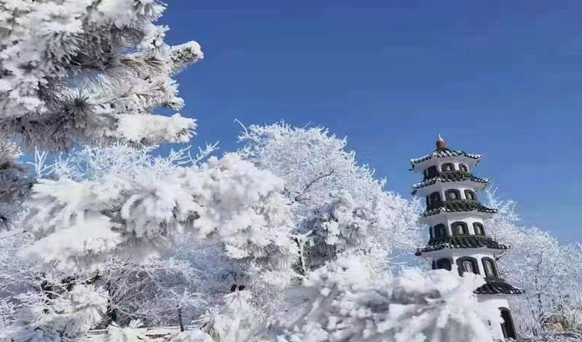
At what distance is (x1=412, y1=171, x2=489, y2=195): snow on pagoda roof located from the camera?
1931 centimetres

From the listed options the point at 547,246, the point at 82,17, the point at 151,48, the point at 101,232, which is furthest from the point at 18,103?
the point at 547,246

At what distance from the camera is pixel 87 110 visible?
5.00m

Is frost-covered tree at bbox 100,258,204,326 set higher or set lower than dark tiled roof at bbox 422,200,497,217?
lower

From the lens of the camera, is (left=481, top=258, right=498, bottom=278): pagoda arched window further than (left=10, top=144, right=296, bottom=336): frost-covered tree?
Yes

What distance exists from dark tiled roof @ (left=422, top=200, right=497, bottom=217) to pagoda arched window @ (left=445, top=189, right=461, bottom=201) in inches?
16.0

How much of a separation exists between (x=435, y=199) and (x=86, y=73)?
17.6 metres

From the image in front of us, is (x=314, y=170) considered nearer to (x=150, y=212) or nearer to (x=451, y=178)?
(x=451, y=178)

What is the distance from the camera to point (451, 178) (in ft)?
63.5

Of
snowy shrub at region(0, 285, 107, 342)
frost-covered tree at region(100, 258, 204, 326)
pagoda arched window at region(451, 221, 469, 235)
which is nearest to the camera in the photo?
snowy shrub at region(0, 285, 107, 342)

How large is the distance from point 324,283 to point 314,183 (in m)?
20.3

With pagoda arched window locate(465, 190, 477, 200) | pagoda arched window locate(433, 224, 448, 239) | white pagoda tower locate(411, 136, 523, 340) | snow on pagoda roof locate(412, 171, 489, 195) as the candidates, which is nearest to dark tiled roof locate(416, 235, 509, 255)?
white pagoda tower locate(411, 136, 523, 340)

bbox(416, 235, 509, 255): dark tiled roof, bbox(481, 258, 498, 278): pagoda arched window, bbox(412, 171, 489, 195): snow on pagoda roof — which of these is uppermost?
bbox(412, 171, 489, 195): snow on pagoda roof

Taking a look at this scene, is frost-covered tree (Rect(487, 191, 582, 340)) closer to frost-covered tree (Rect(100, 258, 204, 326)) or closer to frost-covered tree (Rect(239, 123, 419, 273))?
frost-covered tree (Rect(239, 123, 419, 273))

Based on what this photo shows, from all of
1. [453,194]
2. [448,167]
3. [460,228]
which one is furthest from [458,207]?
[448,167]
